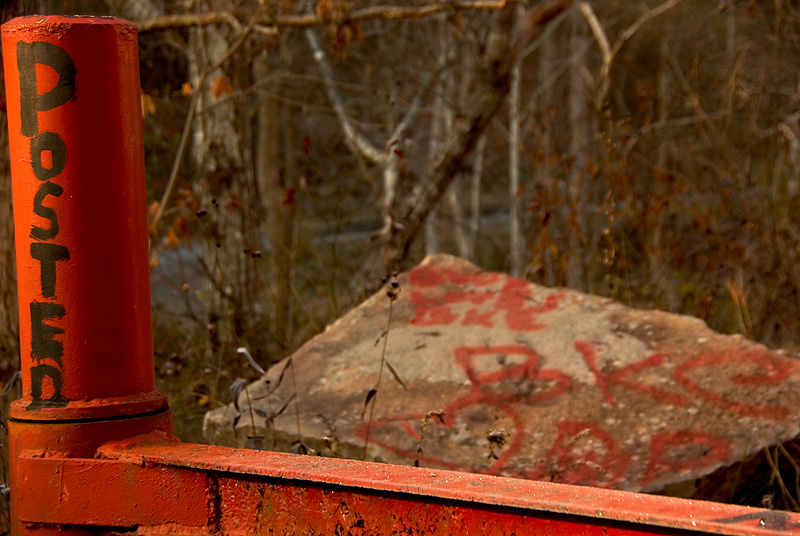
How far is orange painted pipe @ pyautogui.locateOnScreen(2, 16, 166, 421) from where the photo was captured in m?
1.57

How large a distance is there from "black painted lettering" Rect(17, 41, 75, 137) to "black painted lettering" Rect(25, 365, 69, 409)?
45 cm

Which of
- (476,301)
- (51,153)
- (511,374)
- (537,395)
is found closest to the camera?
(51,153)

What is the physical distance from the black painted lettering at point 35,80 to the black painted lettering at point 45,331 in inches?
13.2

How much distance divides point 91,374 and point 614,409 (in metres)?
1.74

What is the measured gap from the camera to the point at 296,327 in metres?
4.94

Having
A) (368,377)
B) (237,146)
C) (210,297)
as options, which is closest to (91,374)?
(368,377)

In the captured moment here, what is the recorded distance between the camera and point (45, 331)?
63.1 inches

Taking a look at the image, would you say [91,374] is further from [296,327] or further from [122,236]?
[296,327]

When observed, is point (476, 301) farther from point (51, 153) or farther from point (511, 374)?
point (51, 153)

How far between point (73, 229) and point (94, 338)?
0.21 metres

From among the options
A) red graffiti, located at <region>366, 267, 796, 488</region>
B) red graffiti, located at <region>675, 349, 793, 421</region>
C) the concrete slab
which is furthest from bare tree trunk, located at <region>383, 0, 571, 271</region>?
red graffiti, located at <region>675, 349, 793, 421</region>

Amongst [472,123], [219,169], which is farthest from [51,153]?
[472,123]

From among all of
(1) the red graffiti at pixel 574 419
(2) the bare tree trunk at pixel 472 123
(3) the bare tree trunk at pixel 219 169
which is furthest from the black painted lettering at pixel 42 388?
(2) the bare tree trunk at pixel 472 123

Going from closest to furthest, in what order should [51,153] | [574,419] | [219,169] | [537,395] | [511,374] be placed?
[51,153]
[574,419]
[537,395]
[511,374]
[219,169]
